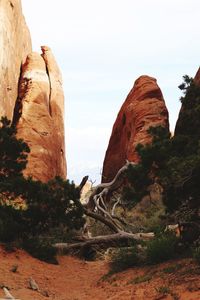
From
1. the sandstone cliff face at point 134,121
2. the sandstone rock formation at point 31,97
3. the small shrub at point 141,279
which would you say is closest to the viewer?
the small shrub at point 141,279

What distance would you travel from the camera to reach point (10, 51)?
38969mm

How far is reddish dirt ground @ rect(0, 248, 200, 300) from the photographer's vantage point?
32.5 ft

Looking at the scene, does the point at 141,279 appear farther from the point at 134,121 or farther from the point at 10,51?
the point at 10,51

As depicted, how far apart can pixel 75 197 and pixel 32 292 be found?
248 inches

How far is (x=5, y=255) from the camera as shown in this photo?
14617 mm

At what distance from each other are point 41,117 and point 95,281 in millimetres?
27348

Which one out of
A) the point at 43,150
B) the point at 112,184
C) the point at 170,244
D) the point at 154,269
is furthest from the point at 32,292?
the point at 43,150

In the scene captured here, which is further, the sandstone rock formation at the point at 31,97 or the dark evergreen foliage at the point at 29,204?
the sandstone rock formation at the point at 31,97

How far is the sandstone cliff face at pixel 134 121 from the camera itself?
122 ft

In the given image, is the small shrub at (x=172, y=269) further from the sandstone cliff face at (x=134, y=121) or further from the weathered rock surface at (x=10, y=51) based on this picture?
the weathered rock surface at (x=10, y=51)

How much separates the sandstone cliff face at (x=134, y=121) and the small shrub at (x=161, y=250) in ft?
69.6

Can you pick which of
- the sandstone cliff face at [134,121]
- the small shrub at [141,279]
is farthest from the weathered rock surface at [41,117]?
the small shrub at [141,279]

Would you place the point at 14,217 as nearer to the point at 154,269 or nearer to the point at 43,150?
the point at 154,269

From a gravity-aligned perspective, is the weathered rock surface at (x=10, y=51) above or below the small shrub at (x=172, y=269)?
above
